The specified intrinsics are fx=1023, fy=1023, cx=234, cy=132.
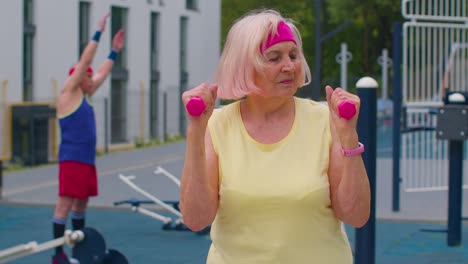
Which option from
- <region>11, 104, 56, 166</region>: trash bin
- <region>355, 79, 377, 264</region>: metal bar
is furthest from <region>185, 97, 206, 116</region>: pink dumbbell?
<region>11, 104, 56, 166</region>: trash bin

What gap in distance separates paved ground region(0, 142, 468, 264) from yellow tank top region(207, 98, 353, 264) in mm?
5087

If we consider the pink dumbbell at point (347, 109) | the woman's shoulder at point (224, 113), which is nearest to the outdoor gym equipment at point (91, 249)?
the woman's shoulder at point (224, 113)

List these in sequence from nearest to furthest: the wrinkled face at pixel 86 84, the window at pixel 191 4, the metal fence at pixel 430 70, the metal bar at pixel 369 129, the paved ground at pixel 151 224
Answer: the metal bar at pixel 369 129, the wrinkled face at pixel 86 84, the paved ground at pixel 151 224, the metal fence at pixel 430 70, the window at pixel 191 4

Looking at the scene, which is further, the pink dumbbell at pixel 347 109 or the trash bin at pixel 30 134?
the trash bin at pixel 30 134

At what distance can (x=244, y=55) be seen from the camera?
3250mm

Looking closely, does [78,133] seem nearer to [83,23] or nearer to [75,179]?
[75,179]

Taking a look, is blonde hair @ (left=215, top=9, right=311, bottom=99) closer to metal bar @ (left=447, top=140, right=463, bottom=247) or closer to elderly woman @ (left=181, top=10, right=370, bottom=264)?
elderly woman @ (left=181, top=10, right=370, bottom=264)

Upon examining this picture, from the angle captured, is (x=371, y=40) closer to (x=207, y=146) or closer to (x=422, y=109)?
(x=422, y=109)

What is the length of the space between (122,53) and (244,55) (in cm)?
1190

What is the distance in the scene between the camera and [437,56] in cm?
1295

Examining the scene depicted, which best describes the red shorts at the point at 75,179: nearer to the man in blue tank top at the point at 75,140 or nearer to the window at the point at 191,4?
the man in blue tank top at the point at 75,140

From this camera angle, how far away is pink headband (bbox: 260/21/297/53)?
3254mm

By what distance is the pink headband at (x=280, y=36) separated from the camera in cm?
325

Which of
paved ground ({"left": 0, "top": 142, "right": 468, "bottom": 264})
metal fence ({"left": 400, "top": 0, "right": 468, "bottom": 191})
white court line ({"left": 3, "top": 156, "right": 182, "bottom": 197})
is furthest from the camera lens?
white court line ({"left": 3, "top": 156, "right": 182, "bottom": 197})
